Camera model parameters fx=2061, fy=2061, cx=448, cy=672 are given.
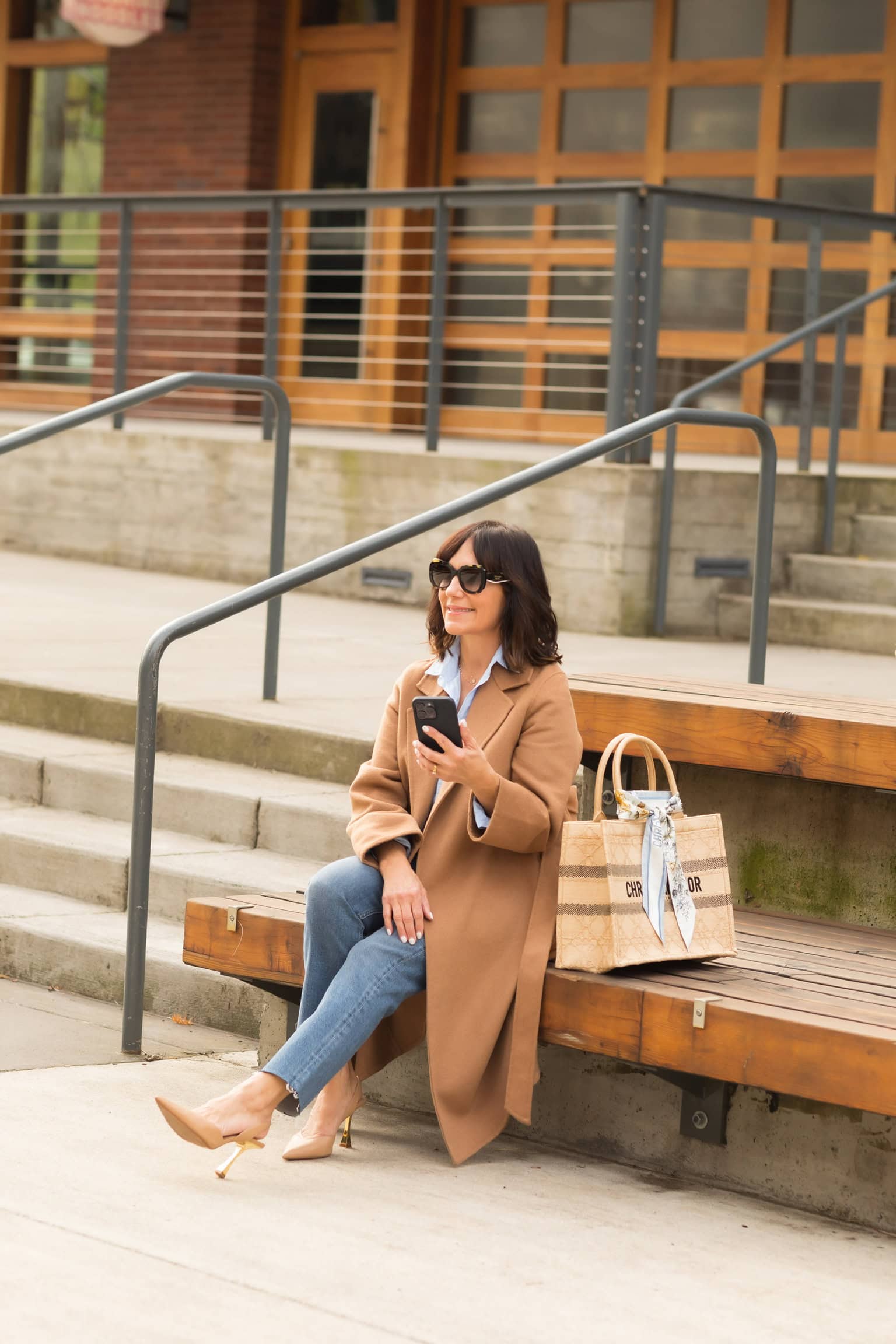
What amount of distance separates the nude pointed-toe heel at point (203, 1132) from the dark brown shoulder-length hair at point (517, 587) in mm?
981

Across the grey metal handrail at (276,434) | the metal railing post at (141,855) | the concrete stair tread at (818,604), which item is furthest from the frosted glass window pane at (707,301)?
the metal railing post at (141,855)

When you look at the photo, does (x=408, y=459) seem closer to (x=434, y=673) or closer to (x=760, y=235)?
(x=760, y=235)

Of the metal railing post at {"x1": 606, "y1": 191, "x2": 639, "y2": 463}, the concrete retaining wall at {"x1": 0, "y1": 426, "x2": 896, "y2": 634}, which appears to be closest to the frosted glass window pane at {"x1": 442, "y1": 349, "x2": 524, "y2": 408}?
the concrete retaining wall at {"x1": 0, "y1": 426, "x2": 896, "y2": 634}

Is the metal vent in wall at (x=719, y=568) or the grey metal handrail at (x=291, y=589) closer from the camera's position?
the grey metal handrail at (x=291, y=589)

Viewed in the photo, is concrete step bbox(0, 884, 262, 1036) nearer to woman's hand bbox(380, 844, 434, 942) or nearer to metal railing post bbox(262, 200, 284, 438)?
woman's hand bbox(380, 844, 434, 942)

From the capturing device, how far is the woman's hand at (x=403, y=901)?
374 cm

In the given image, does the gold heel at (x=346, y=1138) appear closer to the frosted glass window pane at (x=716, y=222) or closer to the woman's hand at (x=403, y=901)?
the woman's hand at (x=403, y=901)

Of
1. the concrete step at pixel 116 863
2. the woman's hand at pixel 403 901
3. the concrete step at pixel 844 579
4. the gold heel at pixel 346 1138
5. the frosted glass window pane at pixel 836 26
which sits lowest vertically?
the gold heel at pixel 346 1138

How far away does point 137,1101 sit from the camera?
412cm

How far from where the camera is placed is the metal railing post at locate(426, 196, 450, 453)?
29.6ft

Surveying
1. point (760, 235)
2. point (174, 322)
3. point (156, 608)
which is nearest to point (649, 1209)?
point (156, 608)

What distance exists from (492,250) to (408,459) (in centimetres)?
348

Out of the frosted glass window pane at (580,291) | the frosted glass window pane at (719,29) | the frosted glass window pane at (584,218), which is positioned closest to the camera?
the frosted glass window pane at (719,29)

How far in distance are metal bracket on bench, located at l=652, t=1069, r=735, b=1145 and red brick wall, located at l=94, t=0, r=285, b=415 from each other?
31.2ft
